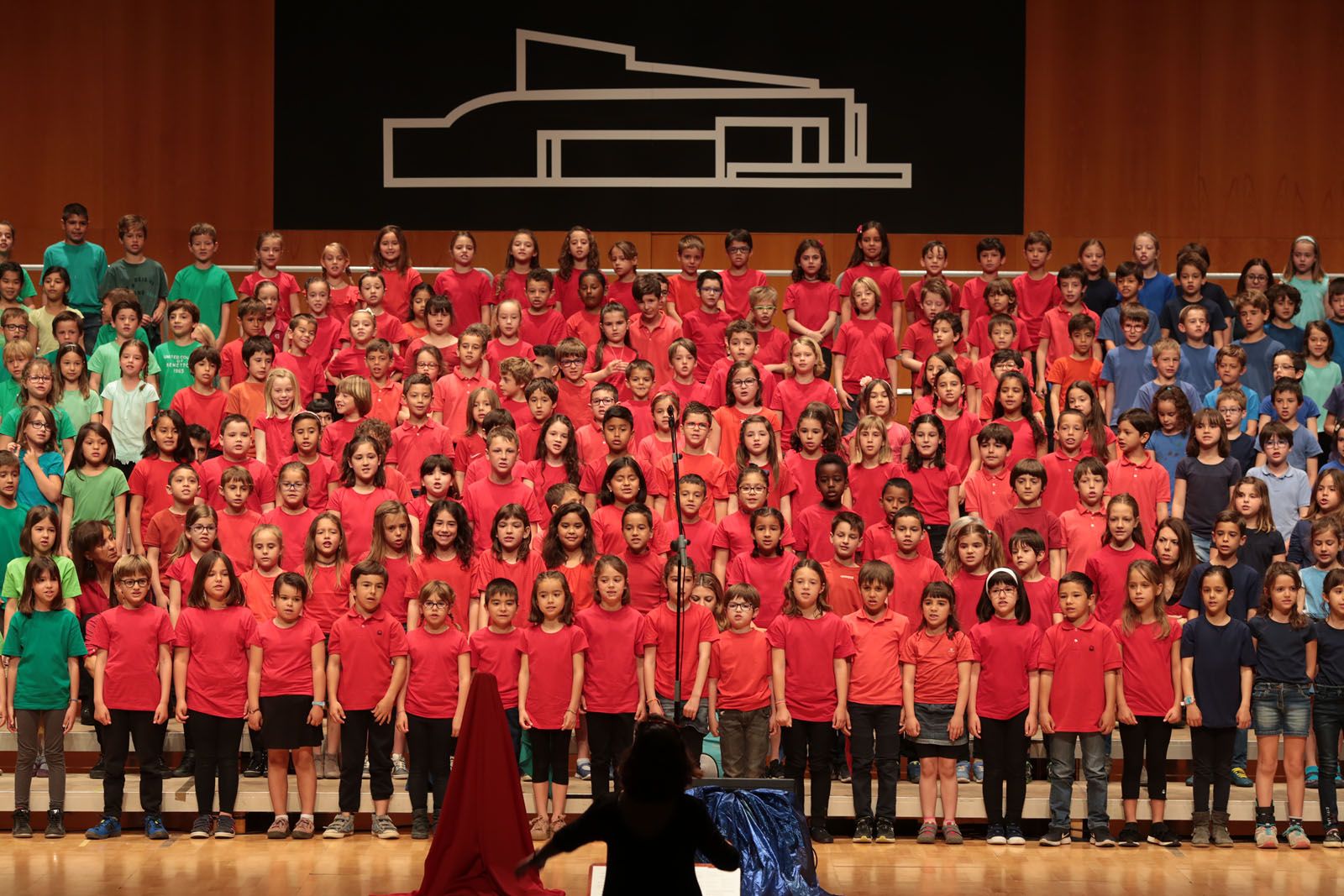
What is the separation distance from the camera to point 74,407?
891 centimetres

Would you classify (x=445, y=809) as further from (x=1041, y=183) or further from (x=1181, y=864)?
(x=1041, y=183)

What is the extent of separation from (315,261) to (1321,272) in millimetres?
7138

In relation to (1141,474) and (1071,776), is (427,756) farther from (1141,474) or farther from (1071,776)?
(1141,474)

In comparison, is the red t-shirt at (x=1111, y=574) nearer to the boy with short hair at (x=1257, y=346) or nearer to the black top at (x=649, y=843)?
the boy with short hair at (x=1257, y=346)

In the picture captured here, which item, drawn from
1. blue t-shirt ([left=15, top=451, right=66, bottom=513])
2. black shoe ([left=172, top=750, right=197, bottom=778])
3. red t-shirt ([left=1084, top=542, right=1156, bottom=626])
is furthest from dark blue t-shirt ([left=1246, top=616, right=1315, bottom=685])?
blue t-shirt ([left=15, top=451, right=66, bottom=513])

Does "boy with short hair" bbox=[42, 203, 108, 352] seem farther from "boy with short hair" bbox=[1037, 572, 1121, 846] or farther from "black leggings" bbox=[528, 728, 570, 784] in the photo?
"boy with short hair" bbox=[1037, 572, 1121, 846]

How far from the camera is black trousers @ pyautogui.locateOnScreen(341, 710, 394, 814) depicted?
7.18 meters

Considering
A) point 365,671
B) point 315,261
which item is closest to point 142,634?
point 365,671

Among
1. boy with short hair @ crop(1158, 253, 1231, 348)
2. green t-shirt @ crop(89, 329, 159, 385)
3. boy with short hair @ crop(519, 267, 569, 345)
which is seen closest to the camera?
green t-shirt @ crop(89, 329, 159, 385)

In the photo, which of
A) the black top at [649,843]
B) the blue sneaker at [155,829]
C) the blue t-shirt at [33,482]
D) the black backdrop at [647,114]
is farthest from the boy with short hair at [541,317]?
the black top at [649,843]

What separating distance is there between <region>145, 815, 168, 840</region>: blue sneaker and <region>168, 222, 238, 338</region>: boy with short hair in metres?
4.10

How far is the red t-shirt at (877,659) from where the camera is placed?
23.5 feet

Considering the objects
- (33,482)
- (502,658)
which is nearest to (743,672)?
(502,658)

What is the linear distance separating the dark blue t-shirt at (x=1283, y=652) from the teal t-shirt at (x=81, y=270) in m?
7.29
